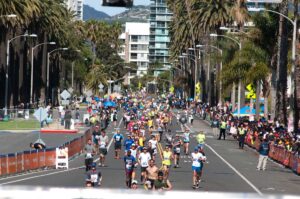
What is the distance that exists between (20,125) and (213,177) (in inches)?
1477

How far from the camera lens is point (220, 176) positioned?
111 ft

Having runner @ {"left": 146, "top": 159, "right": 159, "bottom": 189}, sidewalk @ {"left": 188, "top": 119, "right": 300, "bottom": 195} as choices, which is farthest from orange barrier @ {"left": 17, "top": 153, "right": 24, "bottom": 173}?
runner @ {"left": 146, "top": 159, "right": 159, "bottom": 189}

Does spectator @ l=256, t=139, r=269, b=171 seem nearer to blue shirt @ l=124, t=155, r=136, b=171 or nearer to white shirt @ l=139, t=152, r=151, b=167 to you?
white shirt @ l=139, t=152, r=151, b=167

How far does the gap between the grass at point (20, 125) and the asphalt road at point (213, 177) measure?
22847 mm

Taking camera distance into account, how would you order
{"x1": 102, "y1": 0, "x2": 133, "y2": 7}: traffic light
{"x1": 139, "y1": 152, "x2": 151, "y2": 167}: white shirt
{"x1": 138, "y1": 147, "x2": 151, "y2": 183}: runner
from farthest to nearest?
{"x1": 139, "y1": 152, "x2": 151, "y2": 167}: white shirt
{"x1": 138, "y1": 147, "x2": 151, "y2": 183}: runner
{"x1": 102, "y1": 0, "x2": 133, "y2": 7}: traffic light

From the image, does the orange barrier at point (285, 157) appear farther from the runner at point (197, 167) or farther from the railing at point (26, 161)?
the railing at point (26, 161)

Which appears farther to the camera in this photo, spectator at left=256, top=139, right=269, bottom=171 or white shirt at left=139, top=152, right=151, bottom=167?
spectator at left=256, top=139, right=269, bottom=171

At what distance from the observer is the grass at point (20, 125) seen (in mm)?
67750

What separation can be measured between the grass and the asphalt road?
22847 mm

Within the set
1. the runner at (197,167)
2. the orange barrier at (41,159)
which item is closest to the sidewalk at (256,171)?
the runner at (197,167)

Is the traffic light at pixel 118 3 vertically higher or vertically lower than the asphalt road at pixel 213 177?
higher

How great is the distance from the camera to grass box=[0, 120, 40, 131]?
222 feet

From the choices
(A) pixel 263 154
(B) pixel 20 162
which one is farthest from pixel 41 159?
(A) pixel 263 154

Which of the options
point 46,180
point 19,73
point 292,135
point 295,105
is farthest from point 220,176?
point 19,73
